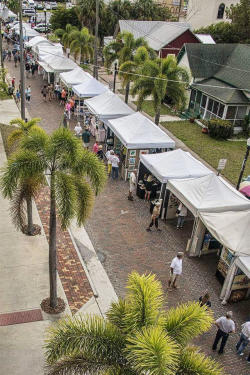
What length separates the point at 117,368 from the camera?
5469 mm

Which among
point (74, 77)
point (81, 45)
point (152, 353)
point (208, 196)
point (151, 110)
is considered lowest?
point (151, 110)

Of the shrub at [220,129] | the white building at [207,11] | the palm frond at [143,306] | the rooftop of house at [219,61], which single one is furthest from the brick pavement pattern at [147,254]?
the white building at [207,11]

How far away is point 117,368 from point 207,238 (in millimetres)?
7909

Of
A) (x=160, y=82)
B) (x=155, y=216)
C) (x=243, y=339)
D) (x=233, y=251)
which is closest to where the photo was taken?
(x=243, y=339)

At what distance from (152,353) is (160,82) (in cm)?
1764

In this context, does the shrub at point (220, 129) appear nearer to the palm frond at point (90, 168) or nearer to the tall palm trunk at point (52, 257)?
the palm frond at point (90, 168)

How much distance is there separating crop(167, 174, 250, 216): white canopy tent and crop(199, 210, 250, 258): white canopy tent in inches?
14.3

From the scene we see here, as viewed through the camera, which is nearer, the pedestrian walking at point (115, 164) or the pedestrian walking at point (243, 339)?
the pedestrian walking at point (243, 339)

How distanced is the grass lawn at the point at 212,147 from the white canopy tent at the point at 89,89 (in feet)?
16.6

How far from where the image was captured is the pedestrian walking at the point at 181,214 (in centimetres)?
1388

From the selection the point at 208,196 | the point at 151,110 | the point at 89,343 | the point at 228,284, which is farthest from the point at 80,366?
the point at 151,110

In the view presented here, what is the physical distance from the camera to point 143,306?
5766mm

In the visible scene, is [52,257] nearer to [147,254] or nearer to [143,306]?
[147,254]

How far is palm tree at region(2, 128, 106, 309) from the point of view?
839cm
